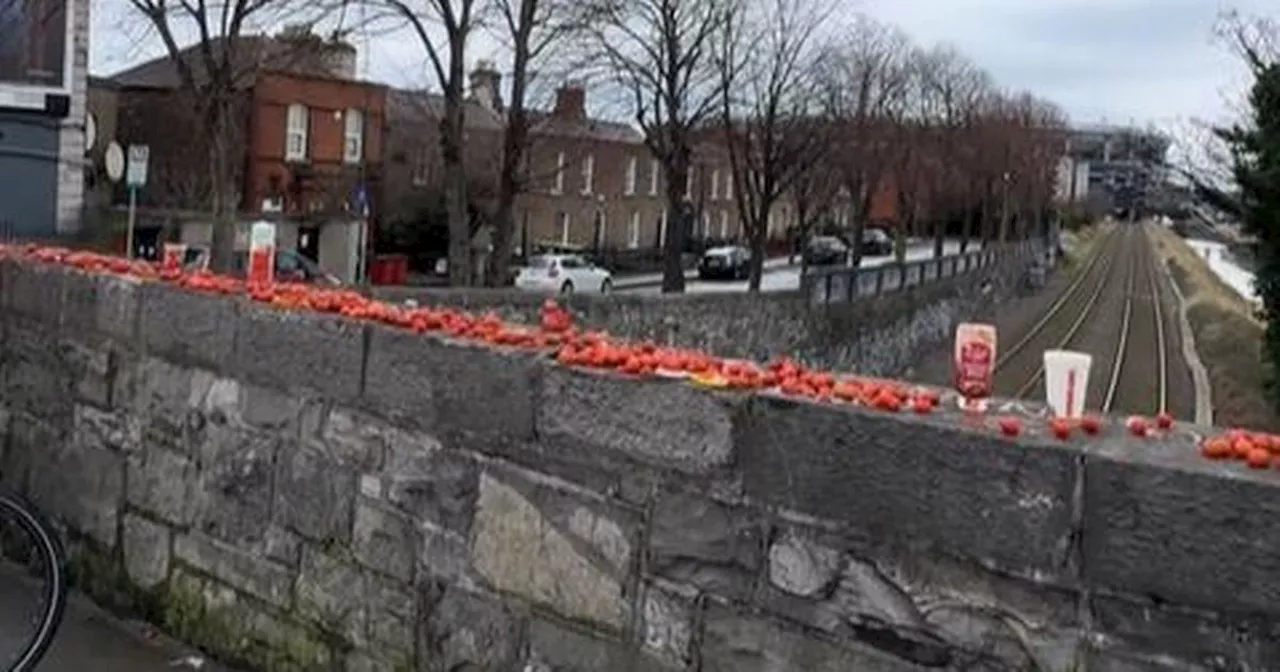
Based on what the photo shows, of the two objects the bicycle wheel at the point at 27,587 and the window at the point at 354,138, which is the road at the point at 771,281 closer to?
the window at the point at 354,138

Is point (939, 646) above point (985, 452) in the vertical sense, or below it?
below

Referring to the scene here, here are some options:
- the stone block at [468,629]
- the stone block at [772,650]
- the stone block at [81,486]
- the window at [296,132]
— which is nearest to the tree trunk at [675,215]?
the window at [296,132]

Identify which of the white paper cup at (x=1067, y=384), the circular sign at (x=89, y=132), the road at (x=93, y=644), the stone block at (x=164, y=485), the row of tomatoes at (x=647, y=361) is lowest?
the road at (x=93, y=644)

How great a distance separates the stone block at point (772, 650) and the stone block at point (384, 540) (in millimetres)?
1026

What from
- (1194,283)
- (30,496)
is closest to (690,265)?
(1194,283)

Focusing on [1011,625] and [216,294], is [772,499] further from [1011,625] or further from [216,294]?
[216,294]

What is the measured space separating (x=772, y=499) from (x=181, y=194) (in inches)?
1812

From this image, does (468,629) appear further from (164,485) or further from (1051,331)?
(1051,331)

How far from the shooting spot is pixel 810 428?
10.5 ft

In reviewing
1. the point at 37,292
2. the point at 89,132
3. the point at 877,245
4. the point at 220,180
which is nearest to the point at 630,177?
the point at 877,245

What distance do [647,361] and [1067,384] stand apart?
1011mm

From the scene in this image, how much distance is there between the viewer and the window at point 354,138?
182ft

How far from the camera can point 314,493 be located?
432 centimetres

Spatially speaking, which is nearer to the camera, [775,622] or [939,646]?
[939,646]
